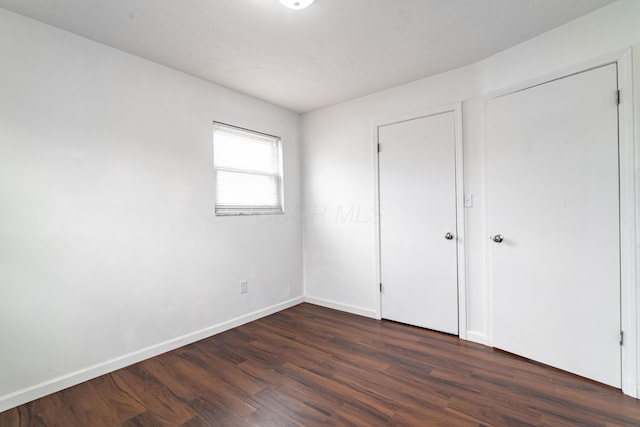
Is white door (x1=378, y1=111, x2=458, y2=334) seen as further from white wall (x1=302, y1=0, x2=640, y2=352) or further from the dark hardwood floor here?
the dark hardwood floor

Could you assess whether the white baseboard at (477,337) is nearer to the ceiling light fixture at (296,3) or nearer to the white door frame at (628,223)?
the white door frame at (628,223)

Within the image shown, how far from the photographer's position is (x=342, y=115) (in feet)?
11.7

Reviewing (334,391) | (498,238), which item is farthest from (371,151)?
(334,391)

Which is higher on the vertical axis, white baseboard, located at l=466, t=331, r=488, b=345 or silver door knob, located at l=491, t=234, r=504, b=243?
silver door knob, located at l=491, t=234, r=504, b=243

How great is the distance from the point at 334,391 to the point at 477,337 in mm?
1512

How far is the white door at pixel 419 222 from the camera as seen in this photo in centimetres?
280

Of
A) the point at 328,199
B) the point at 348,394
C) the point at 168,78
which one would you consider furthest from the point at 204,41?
the point at 348,394

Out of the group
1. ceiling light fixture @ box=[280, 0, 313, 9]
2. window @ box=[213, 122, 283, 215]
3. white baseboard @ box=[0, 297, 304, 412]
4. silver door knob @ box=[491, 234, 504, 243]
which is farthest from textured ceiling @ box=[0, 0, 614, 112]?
white baseboard @ box=[0, 297, 304, 412]

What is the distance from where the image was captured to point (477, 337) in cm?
264

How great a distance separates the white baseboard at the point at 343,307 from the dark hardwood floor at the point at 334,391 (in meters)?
0.67

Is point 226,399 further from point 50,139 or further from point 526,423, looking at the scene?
point 50,139

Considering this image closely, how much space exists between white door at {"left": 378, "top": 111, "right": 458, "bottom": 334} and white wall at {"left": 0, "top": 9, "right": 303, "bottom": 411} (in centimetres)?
170

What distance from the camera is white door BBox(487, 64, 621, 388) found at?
195 cm

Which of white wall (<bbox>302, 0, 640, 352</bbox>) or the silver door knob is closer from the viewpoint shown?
white wall (<bbox>302, 0, 640, 352</bbox>)
